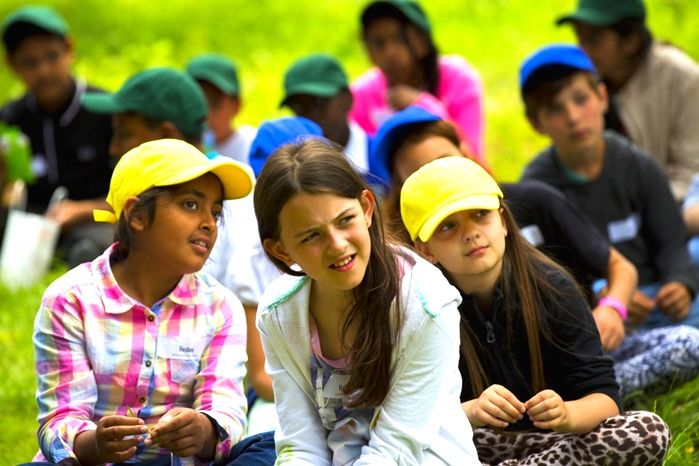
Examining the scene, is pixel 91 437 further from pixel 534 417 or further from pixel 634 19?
pixel 634 19

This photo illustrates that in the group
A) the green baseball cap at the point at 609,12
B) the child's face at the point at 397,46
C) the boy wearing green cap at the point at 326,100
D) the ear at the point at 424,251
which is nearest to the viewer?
the ear at the point at 424,251

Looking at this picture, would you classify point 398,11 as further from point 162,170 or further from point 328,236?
point 328,236

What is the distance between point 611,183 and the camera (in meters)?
4.32

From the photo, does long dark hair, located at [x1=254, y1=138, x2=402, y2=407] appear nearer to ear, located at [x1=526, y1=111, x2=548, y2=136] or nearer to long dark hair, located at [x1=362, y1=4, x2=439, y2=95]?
ear, located at [x1=526, y1=111, x2=548, y2=136]

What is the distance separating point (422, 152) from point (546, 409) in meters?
1.31

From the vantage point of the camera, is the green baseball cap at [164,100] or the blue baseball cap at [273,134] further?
the green baseball cap at [164,100]

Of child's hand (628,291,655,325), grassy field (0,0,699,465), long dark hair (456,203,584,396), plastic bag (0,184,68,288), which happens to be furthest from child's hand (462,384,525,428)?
grassy field (0,0,699,465)

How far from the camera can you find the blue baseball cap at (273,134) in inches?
152

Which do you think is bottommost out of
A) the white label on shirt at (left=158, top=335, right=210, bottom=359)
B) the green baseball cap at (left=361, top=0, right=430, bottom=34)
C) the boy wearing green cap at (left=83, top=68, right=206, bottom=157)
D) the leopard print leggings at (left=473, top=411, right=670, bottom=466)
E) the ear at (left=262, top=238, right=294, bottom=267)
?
the leopard print leggings at (left=473, top=411, right=670, bottom=466)

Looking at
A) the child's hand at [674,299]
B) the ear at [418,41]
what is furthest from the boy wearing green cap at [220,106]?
the child's hand at [674,299]

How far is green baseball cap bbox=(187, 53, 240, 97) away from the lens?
6023 mm

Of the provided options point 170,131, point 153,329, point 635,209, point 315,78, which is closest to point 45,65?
point 315,78

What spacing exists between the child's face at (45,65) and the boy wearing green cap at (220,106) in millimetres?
851

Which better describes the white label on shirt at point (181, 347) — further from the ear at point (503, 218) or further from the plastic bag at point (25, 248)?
the plastic bag at point (25, 248)
